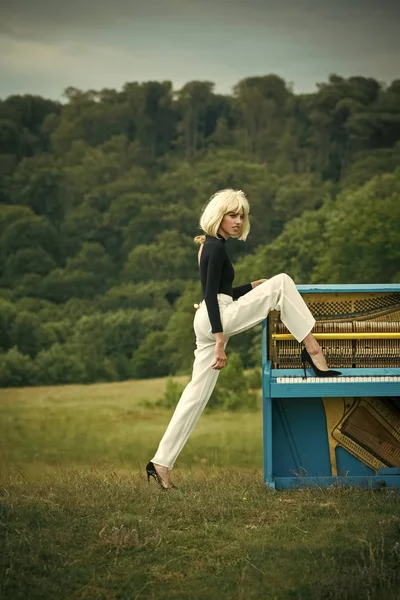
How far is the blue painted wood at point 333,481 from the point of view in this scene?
6.18 meters

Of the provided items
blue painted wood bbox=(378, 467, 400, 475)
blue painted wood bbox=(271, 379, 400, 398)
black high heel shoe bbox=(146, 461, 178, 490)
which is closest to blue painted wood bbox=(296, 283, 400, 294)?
blue painted wood bbox=(271, 379, 400, 398)

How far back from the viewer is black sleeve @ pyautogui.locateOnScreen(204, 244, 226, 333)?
5.89 meters

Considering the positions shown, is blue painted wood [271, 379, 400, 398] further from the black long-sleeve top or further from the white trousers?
the black long-sleeve top

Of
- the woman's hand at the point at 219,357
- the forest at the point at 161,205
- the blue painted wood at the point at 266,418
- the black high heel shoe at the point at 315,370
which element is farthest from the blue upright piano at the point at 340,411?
the forest at the point at 161,205

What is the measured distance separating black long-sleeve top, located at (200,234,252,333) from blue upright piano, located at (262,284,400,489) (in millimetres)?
409

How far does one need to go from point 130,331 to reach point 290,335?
101 feet

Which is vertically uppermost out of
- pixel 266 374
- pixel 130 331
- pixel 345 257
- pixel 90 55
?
pixel 90 55

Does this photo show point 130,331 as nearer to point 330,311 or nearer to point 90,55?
point 90,55

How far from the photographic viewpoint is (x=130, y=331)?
1451 inches

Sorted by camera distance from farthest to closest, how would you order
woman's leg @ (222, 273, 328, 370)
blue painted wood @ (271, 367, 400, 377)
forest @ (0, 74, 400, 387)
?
forest @ (0, 74, 400, 387) → blue painted wood @ (271, 367, 400, 377) → woman's leg @ (222, 273, 328, 370)

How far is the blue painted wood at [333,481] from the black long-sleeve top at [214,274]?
109 cm

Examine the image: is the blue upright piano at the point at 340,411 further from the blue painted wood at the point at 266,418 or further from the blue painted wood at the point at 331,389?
the blue painted wood at the point at 331,389

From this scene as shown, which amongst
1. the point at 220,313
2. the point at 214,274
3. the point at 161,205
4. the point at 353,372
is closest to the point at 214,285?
the point at 214,274

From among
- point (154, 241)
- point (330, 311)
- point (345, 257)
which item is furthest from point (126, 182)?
point (330, 311)
